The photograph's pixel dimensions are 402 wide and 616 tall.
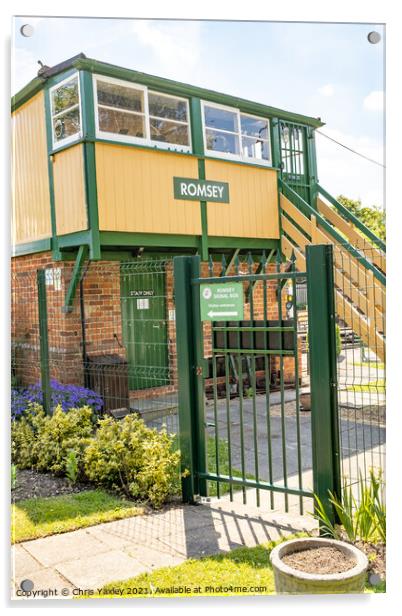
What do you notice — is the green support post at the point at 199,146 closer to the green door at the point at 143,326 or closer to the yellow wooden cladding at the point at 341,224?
the green door at the point at 143,326

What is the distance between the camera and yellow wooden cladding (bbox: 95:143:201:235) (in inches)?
303

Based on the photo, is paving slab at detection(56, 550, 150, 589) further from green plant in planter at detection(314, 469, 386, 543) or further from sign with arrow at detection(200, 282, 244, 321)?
sign with arrow at detection(200, 282, 244, 321)

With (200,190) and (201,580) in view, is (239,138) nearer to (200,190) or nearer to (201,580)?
(200,190)

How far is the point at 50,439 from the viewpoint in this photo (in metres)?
5.71

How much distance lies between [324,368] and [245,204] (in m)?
5.99

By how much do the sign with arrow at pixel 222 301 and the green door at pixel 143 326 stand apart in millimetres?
3406

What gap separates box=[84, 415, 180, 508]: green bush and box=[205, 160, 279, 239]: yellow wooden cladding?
4.49 m

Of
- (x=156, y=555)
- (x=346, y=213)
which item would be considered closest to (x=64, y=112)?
(x=346, y=213)

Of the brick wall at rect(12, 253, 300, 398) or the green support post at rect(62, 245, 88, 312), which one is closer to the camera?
the brick wall at rect(12, 253, 300, 398)

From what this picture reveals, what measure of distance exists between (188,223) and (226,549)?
5581 millimetres

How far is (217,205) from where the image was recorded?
9.16m

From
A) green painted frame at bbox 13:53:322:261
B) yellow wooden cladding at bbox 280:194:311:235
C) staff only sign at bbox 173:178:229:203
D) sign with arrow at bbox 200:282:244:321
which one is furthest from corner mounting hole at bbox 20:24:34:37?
yellow wooden cladding at bbox 280:194:311:235
